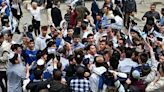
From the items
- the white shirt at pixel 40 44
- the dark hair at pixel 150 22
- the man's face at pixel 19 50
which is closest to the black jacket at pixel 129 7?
the dark hair at pixel 150 22

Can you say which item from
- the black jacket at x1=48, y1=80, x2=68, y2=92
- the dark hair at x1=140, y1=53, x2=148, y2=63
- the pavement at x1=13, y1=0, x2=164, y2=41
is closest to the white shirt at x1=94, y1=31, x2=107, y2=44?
the dark hair at x1=140, y1=53, x2=148, y2=63

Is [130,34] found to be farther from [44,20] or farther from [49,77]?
[44,20]

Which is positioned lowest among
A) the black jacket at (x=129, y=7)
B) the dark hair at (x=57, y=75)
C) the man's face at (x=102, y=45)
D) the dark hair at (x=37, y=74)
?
the dark hair at (x=37, y=74)

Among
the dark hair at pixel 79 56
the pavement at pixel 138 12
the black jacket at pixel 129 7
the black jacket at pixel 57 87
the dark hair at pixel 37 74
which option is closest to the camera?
the black jacket at pixel 57 87

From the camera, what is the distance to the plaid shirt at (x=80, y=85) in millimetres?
10539

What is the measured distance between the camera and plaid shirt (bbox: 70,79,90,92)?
34.6 ft

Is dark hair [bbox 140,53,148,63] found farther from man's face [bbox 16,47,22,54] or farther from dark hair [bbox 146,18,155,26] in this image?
dark hair [bbox 146,18,155,26]

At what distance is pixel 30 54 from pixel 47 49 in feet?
1.46

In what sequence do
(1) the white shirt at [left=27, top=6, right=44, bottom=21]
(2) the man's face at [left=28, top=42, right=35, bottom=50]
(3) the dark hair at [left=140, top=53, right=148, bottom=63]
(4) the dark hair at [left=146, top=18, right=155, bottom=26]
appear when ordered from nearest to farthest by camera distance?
(3) the dark hair at [left=140, top=53, right=148, bottom=63]
(2) the man's face at [left=28, top=42, right=35, bottom=50]
(4) the dark hair at [left=146, top=18, right=155, bottom=26]
(1) the white shirt at [left=27, top=6, right=44, bottom=21]

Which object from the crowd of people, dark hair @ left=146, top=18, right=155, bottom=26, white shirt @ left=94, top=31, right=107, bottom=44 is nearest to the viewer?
the crowd of people

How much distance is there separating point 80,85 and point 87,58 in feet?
4.98

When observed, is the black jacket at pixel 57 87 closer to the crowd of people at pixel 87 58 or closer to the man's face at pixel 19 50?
the crowd of people at pixel 87 58

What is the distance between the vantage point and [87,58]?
39.2ft

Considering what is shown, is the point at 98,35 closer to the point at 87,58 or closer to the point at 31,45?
the point at 31,45
